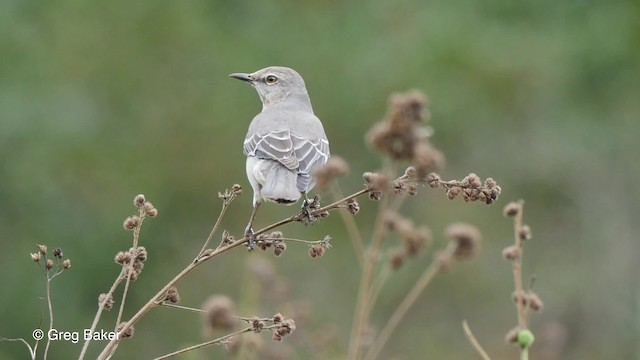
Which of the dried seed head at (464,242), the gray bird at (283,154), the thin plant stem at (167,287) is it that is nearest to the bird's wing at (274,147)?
the gray bird at (283,154)

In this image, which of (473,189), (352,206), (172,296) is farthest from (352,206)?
(172,296)

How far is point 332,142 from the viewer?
17.1 metres

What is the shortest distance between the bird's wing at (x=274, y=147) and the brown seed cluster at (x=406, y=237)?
2967 millimetres

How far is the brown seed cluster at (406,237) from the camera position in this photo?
95.5 inches

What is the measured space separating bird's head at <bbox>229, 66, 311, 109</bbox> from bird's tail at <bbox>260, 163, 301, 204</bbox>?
2.34 metres

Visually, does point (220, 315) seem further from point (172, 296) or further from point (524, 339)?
point (524, 339)

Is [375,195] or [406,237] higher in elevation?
[375,195]

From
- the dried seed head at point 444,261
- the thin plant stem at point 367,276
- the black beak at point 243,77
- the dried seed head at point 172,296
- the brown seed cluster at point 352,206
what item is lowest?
the thin plant stem at point 367,276

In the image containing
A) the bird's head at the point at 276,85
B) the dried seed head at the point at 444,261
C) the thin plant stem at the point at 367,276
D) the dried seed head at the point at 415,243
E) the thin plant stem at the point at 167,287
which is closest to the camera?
the thin plant stem at the point at 367,276

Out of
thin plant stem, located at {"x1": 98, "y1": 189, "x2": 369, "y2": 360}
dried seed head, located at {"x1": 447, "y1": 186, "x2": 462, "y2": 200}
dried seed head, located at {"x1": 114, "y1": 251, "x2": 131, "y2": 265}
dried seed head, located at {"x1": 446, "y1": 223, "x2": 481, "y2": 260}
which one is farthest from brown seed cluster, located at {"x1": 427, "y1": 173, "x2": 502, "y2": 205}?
dried seed head, located at {"x1": 114, "y1": 251, "x2": 131, "y2": 265}

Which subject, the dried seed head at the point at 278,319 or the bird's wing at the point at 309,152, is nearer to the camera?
the dried seed head at the point at 278,319

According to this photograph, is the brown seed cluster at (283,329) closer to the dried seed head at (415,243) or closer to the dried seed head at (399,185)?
the dried seed head at (399,185)

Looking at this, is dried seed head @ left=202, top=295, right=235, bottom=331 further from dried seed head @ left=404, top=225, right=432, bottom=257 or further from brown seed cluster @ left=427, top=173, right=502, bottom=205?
brown seed cluster @ left=427, top=173, right=502, bottom=205

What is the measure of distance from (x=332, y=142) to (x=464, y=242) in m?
14.5
